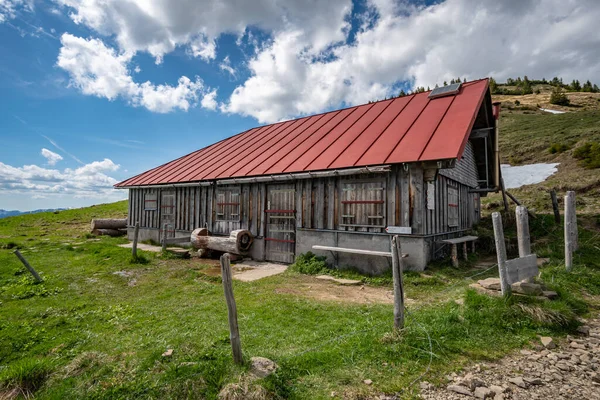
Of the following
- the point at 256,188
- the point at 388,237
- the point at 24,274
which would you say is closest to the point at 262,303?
Answer: the point at 388,237

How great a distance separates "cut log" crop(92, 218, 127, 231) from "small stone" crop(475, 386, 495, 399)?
25.5 m

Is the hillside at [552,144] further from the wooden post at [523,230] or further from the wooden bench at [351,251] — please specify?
the wooden bench at [351,251]

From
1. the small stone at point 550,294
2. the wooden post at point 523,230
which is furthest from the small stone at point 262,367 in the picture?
the wooden post at point 523,230

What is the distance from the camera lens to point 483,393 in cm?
343

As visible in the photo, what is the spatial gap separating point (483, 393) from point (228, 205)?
12.8 metres

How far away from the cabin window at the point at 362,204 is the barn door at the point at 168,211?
36.4 ft

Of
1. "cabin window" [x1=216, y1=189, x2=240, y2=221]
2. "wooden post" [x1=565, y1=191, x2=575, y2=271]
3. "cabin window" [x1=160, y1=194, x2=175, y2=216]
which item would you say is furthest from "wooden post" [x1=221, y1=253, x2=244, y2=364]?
"cabin window" [x1=160, y1=194, x2=175, y2=216]

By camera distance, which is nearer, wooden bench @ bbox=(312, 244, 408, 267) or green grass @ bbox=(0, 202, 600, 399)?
green grass @ bbox=(0, 202, 600, 399)

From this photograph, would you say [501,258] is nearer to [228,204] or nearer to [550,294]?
[550,294]

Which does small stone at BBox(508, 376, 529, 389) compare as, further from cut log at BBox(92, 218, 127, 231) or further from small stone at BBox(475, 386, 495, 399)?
cut log at BBox(92, 218, 127, 231)

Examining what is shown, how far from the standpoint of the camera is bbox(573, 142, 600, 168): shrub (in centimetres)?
2277

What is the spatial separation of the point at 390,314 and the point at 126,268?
10115mm

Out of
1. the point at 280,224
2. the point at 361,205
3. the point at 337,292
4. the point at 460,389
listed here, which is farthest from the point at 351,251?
the point at 460,389

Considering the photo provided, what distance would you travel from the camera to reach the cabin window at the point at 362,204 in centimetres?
1014
